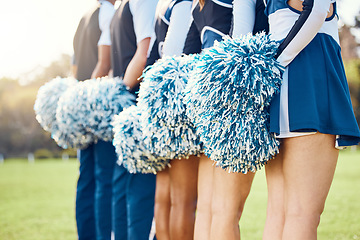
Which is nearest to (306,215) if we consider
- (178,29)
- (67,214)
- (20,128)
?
(178,29)

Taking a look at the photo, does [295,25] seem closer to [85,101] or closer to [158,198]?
[158,198]

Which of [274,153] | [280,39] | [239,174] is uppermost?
[280,39]

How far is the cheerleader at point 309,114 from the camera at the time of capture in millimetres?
1763

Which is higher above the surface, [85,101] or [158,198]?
[85,101]

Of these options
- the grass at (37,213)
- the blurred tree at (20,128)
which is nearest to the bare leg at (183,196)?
the grass at (37,213)

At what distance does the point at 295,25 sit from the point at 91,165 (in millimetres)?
2516

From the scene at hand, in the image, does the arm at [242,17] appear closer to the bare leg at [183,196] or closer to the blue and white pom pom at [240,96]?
the blue and white pom pom at [240,96]

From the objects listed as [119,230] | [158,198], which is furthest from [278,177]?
[119,230]

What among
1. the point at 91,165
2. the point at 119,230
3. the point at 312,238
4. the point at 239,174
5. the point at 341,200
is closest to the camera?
Result: the point at 312,238

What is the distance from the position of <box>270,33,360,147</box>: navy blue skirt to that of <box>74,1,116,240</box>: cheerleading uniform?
6.44 ft

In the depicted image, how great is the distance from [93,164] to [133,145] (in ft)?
4.30

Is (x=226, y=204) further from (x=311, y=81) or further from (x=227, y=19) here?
(x=227, y=19)

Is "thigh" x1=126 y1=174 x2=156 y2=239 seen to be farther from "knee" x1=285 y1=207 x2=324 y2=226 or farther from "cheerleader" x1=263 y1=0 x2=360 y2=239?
"knee" x1=285 y1=207 x2=324 y2=226

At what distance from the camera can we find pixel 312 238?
176 centimetres
